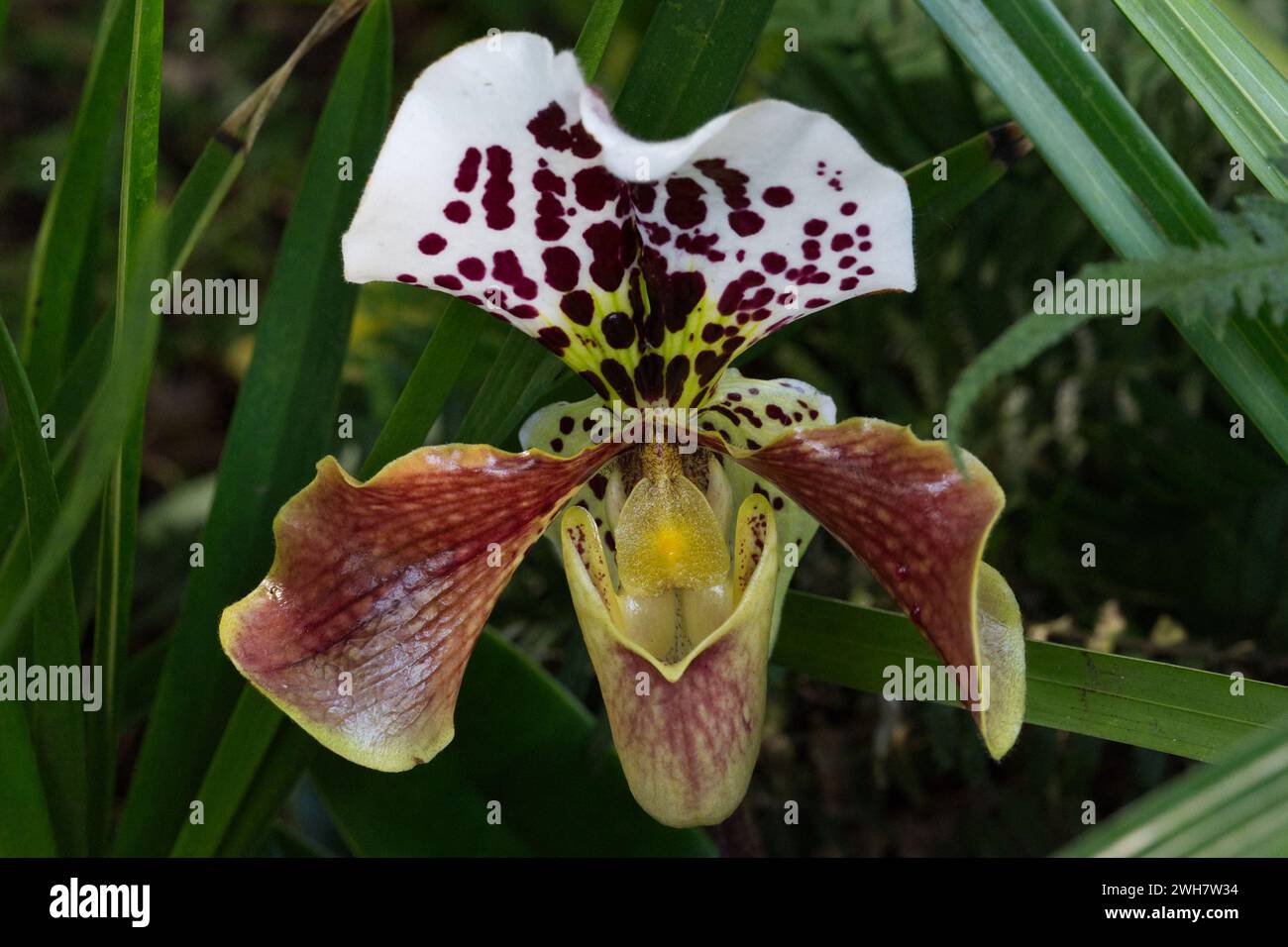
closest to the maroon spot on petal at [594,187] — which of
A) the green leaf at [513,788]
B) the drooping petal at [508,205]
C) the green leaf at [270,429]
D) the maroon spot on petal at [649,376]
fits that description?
the drooping petal at [508,205]

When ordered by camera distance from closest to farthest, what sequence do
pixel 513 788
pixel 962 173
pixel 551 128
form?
pixel 551 128
pixel 962 173
pixel 513 788

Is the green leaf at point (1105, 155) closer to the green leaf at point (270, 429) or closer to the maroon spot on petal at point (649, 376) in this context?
the maroon spot on petal at point (649, 376)

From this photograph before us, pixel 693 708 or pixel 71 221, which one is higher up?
pixel 71 221

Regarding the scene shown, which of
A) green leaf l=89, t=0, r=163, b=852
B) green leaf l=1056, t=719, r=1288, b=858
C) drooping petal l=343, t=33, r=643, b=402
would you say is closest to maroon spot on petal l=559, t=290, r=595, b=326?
drooping petal l=343, t=33, r=643, b=402

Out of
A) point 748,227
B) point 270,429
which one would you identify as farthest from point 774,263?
point 270,429

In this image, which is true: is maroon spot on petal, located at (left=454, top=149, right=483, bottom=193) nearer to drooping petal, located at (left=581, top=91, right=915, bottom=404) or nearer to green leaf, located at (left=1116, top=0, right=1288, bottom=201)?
drooping petal, located at (left=581, top=91, right=915, bottom=404)

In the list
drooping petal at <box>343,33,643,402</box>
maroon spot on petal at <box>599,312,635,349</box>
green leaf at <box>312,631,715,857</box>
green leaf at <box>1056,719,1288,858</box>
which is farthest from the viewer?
green leaf at <box>312,631,715,857</box>

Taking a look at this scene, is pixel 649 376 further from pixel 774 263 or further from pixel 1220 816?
pixel 1220 816
